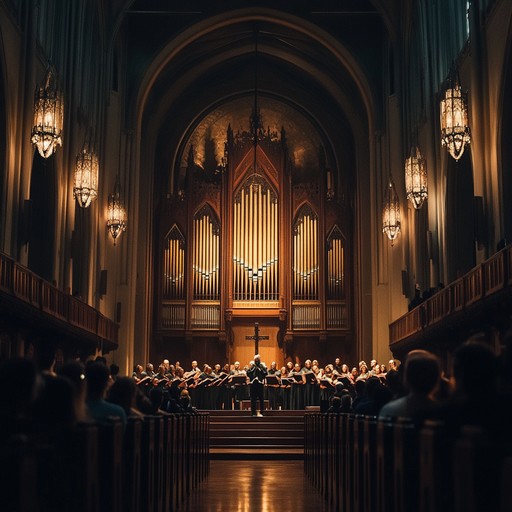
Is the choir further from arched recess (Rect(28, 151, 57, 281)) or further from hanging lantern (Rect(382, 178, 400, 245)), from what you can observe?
arched recess (Rect(28, 151, 57, 281))

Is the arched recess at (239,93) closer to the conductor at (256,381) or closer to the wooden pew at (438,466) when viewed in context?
the conductor at (256,381)

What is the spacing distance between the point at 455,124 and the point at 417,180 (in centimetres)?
425

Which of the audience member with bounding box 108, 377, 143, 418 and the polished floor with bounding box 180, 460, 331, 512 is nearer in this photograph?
the audience member with bounding box 108, 377, 143, 418

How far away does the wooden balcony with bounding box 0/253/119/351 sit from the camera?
1445 cm

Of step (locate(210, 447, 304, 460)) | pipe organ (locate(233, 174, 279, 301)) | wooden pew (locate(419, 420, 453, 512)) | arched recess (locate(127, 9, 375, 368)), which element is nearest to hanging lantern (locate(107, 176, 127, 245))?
arched recess (locate(127, 9, 375, 368))

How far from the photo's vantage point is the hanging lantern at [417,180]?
19812 millimetres

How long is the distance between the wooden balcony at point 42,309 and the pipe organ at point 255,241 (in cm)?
778

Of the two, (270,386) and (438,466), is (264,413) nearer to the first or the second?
(270,386)

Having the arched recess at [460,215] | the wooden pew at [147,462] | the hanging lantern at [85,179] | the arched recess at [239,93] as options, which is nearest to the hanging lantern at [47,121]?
the hanging lantern at [85,179]

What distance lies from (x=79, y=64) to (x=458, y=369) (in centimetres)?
2075

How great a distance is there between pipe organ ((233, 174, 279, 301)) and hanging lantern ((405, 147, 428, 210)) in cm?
1120

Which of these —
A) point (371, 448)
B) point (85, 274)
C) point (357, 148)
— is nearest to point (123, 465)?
point (371, 448)

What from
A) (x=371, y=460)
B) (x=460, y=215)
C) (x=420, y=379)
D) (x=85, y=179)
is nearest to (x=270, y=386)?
(x=460, y=215)

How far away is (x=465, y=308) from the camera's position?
52.9ft
